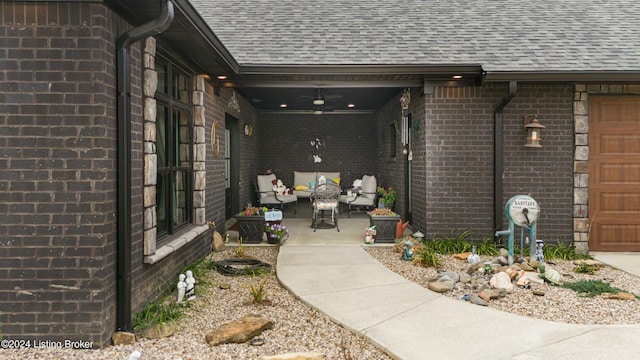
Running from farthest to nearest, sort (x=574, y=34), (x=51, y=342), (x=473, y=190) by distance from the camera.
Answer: (x=574, y=34)
(x=473, y=190)
(x=51, y=342)

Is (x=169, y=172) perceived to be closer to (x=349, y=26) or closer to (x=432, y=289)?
(x=432, y=289)

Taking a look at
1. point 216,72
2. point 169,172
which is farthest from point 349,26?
point 169,172

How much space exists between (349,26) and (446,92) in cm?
256

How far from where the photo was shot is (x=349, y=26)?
7941 millimetres

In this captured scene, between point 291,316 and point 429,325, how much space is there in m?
1.24

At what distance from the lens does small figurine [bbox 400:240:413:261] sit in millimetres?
5852

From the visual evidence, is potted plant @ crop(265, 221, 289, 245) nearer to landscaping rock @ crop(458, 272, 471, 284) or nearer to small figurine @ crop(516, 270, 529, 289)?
landscaping rock @ crop(458, 272, 471, 284)

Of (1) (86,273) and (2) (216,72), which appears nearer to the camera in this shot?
(1) (86,273)

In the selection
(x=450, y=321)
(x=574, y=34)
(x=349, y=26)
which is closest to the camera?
(x=450, y=321)

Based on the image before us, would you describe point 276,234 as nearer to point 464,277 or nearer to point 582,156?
point 464,277

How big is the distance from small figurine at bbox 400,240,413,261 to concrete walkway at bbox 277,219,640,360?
2.27ft

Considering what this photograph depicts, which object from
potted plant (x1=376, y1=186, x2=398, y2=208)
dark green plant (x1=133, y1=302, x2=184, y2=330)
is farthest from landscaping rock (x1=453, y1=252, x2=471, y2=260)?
dark green plant (x1=133, y1=302, x2=184, y2=330)

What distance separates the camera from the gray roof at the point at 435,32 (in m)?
6.42

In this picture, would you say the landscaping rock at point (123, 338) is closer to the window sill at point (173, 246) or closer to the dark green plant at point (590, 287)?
the window sill at point (173, 246)
